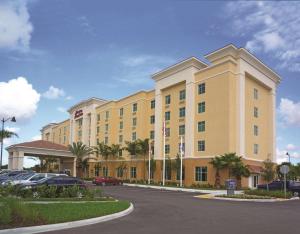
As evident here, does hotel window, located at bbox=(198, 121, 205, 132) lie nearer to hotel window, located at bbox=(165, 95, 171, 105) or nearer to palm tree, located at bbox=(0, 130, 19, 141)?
hotel window, located at bbox=(165, 95, 171, 105)

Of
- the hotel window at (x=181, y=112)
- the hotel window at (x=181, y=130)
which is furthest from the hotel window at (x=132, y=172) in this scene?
the hotel window at (x=181, y=112)

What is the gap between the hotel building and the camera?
49.4 m

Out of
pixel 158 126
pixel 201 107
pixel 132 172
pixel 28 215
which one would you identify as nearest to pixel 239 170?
pixel 201 107

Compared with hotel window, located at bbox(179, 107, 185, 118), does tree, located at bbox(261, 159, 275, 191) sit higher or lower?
lower

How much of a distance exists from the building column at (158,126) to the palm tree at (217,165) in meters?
12.5

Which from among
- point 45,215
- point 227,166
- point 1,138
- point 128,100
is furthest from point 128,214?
point 128,100

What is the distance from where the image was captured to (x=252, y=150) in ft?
171

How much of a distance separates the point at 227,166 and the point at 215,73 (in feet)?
40.1

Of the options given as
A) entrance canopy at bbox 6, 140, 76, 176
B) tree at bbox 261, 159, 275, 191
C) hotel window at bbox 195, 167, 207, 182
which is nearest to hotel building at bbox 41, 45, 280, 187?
hotel window at bbox 195, 167, 207, 182

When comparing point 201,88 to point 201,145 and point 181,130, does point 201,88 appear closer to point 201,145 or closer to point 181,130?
point 181,130

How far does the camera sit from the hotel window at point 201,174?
50450 millimetres

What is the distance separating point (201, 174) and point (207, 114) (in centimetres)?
775

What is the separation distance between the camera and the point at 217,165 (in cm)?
→ 4712

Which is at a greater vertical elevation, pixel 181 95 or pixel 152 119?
pixel 181 95
